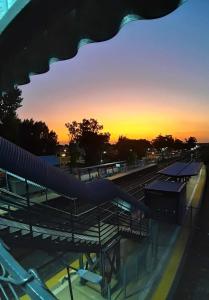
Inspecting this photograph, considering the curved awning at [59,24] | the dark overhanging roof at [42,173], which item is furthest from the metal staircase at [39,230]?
the curved awning at [59,24]

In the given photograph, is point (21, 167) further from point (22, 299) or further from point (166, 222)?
point (166, 222)

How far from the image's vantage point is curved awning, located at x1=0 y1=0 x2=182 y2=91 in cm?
480

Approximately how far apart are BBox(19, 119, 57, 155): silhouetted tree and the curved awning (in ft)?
88.9

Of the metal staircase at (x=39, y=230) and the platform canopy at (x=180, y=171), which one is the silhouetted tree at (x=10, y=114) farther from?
the metal staircase at (x=39, y=230)

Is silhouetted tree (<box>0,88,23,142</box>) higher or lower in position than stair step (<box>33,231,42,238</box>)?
higher

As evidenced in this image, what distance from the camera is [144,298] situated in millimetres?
6148

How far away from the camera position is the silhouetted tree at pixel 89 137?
47531 mm

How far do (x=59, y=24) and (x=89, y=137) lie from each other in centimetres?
4369

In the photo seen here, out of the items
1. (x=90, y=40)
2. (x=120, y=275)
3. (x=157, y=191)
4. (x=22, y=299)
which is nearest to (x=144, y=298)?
(x=120, y=275)

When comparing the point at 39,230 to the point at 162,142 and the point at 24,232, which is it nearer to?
the point at 24,232

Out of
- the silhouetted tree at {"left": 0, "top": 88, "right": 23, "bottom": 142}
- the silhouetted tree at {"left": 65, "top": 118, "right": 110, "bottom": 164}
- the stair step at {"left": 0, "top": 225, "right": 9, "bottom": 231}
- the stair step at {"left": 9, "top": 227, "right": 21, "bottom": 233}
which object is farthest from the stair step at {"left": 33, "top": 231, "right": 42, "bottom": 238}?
the silhouetted tree at {"left": 65, "top": 118, "right": 110, "bottom": 164}

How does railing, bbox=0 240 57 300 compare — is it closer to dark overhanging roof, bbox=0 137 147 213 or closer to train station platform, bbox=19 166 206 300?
dark overhanging roof, bbox=0 137 147 213

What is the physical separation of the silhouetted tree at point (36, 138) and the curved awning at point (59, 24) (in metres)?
27.1

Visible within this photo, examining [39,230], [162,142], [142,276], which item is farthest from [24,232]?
[162,142]
